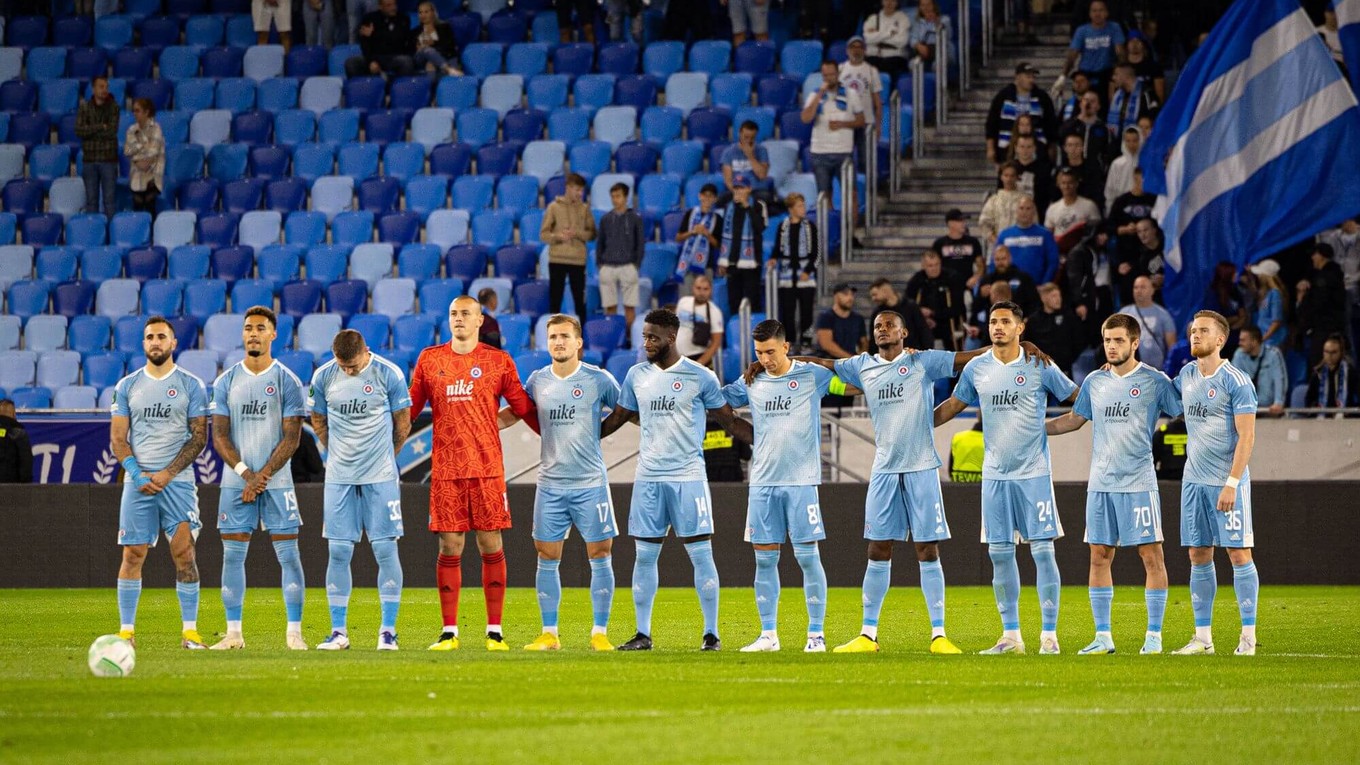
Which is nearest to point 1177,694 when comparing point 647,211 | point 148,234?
point 647,211

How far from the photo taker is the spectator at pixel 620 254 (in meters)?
21.8

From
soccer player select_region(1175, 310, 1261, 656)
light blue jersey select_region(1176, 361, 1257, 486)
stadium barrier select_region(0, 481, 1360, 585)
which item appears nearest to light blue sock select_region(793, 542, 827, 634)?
soccer player select_region(1175, 310, 1261, 656)

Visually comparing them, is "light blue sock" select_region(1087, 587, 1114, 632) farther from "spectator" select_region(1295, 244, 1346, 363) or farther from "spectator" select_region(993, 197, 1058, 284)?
"spectator" select_region(993, 197, 1058, 284)

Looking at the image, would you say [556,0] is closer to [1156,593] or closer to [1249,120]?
[1249,120]

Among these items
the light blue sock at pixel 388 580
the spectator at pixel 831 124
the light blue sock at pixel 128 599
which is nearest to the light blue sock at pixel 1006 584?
the light blue sock at pixel 388 580

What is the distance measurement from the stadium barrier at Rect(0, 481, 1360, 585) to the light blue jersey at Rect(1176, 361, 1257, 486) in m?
6.22

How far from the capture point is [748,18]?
1058 inches

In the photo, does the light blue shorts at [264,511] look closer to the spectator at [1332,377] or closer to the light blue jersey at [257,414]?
the light blue jersey at [257,414]

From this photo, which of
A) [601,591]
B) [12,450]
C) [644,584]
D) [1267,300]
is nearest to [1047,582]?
[644,584]

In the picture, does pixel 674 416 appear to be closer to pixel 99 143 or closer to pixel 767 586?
pixel 767 586

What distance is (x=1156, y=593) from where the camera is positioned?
1191cm

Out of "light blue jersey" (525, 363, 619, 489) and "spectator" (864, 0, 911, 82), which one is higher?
"spectator" (864, 0, 911, 82)

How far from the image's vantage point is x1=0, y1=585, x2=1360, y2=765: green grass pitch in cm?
741

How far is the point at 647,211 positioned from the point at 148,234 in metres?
7.40
